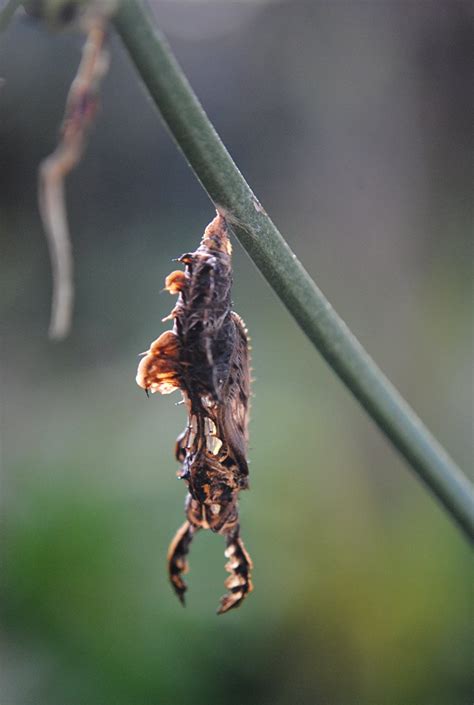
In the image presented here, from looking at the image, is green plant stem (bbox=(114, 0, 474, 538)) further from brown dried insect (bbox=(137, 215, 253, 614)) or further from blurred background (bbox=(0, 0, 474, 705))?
blurred background (bbox=(0, 0, 474, 705))

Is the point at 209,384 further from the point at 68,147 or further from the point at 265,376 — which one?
the point at 265,376

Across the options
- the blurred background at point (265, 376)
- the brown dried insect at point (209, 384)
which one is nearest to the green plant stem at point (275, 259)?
the brown dried insect at point (209, 384)

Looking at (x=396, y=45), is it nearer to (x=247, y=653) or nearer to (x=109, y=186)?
(x=109, y=186)

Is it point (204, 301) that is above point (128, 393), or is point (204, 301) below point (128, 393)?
below

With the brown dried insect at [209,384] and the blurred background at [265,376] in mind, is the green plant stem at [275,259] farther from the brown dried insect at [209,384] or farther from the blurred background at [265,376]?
the blurred background at [265,376]

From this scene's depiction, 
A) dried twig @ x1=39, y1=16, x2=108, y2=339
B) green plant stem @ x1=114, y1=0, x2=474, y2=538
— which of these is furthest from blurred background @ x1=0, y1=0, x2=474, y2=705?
green plant stem @ x1=114, y1=0, x2=474, y2=538

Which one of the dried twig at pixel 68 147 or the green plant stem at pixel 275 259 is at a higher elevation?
the dried twig at pixel 68 147

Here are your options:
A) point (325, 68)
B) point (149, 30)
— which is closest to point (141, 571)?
point (149, 30)
